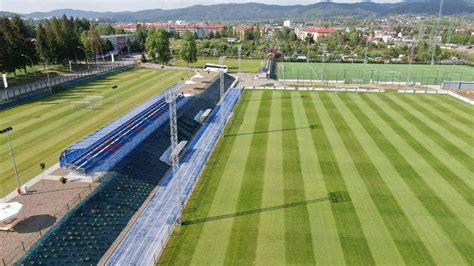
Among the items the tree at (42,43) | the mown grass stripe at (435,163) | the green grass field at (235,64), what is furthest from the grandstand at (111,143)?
the green grass field at (235,64)

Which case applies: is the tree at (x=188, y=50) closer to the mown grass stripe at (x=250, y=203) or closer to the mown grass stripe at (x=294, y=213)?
the mown grass stripe at (x=250, y=203)

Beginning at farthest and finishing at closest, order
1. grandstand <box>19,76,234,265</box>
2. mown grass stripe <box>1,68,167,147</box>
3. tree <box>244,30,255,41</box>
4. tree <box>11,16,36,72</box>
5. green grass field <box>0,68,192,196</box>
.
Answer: tree <box>244,30,255,41</box>
tree <box>11,16,36,72</box>
mown grass stripe <box>1,68,167,147</box>
green grass field <box>0,68,192,196</box>
grandstand <box>19,76,234,265</box>

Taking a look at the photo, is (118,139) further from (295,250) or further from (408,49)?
(408,49)

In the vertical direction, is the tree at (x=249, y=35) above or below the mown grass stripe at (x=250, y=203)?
above

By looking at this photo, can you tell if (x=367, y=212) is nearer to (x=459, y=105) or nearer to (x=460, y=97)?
(x=459, y=105)

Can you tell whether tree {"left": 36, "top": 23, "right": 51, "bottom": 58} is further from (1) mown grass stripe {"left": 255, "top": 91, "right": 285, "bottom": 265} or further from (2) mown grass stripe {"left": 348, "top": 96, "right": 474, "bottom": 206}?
(2) mown grass stripe {"left": 348, "top": 96, "right": 474, "bottom": 206}

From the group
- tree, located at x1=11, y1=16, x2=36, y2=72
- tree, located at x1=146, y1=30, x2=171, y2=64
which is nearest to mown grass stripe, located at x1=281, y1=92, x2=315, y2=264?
tree, located at x1=11, y1=16, x2=36, y2=72
